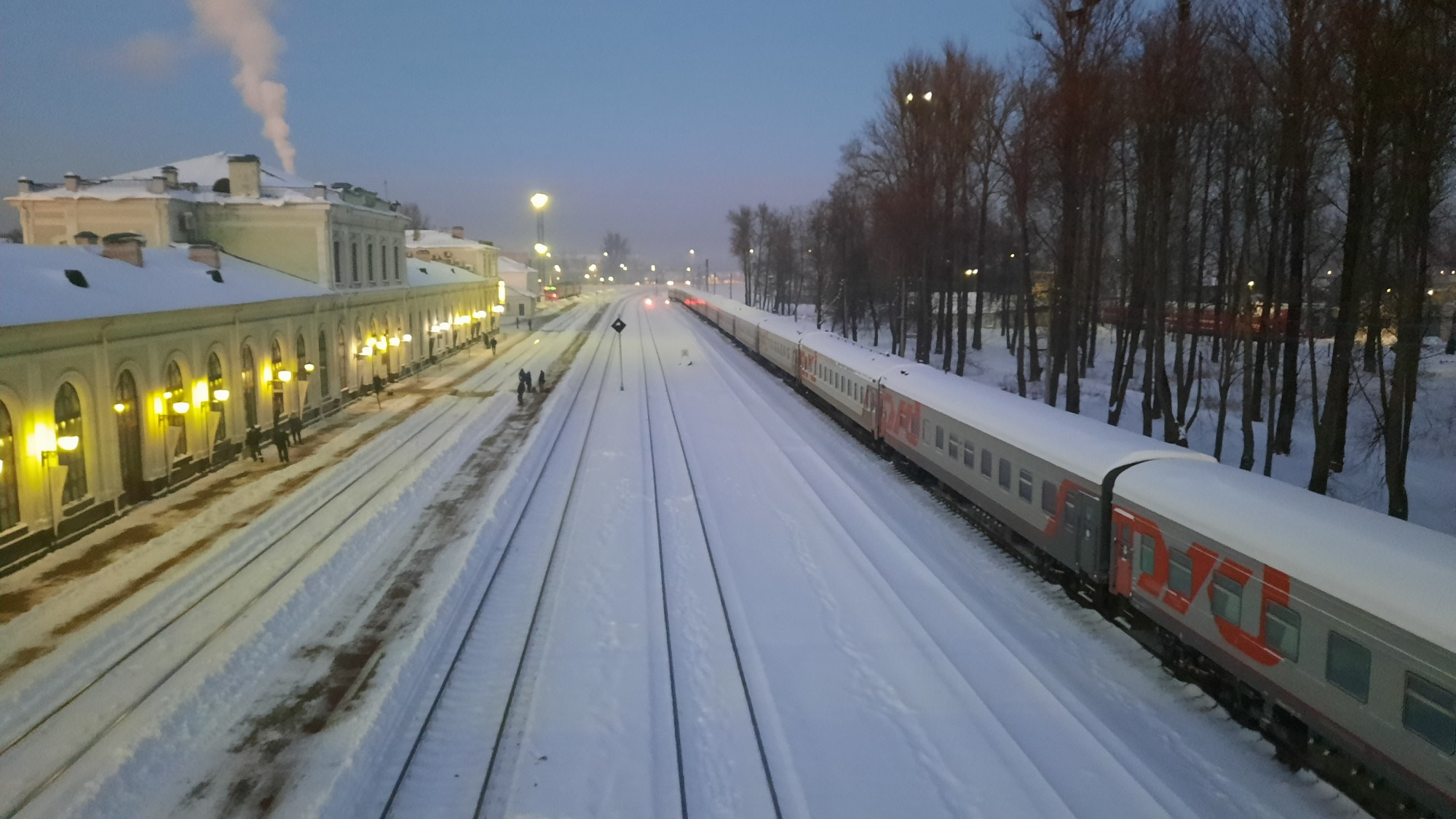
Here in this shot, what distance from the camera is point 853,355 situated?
30.0 metres

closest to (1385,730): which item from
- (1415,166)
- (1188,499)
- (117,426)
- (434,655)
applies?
(1188,499)

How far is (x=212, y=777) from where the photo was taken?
9.41 m

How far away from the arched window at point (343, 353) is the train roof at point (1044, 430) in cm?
2219

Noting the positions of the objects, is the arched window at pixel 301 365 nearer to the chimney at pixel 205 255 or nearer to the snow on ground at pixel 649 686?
the chimney at pixel 205 255

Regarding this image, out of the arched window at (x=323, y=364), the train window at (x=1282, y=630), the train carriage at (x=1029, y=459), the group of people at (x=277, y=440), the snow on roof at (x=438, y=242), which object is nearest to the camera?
the train window at (x=1282, y=630)

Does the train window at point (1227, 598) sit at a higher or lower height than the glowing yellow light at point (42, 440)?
lower

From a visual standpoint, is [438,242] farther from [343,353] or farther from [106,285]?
[106,285]

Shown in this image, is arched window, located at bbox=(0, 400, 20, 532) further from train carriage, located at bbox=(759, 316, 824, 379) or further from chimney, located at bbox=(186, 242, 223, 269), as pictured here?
train carriage, located at bbox=(759, 316, 824, 379)

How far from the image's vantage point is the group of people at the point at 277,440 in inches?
965

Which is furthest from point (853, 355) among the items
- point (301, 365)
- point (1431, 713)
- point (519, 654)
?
point (1431, 713)

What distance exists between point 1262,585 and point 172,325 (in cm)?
2242

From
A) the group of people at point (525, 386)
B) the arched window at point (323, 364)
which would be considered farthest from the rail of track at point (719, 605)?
the arched window at point (323, 364)

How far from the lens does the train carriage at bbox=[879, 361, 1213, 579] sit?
1312 cm

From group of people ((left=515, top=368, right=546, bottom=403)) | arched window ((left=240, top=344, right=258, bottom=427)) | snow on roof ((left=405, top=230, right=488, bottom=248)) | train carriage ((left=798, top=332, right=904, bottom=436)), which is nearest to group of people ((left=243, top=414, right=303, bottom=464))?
arched window ((left=240, top=344, right=258, bottom=427))
